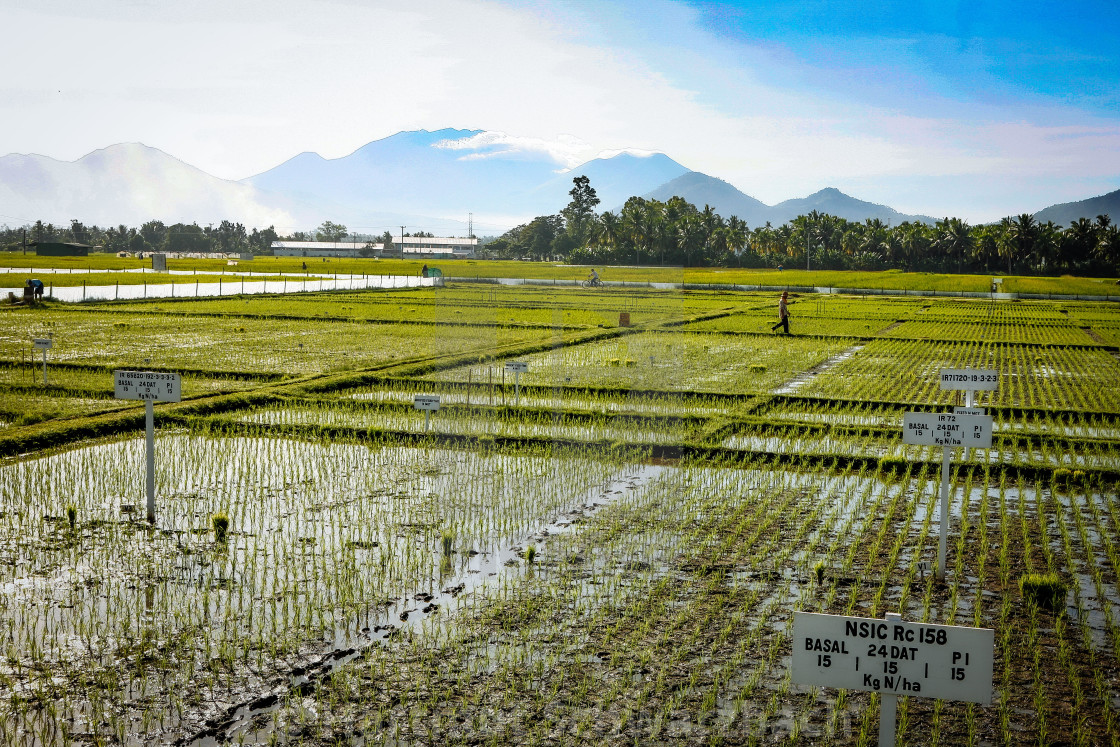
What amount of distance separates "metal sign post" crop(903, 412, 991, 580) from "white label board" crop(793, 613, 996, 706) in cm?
365

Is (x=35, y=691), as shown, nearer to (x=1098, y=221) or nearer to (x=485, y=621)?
(x=485, y=621)

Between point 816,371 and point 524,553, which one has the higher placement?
point 816,371

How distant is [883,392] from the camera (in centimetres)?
1617

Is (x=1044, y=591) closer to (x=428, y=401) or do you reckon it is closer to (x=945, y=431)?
(x=945, y=431)

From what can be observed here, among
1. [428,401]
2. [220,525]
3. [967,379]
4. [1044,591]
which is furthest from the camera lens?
[428,401]

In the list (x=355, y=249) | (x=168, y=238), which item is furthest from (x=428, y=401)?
(x=168, y=238)

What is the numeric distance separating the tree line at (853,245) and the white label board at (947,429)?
69.8m

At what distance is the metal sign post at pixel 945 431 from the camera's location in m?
6.75

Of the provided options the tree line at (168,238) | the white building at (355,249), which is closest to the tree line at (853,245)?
the white building at (355,249)

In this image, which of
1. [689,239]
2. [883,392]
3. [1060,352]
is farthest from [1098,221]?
[883,392]

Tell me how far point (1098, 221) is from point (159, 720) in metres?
84.0

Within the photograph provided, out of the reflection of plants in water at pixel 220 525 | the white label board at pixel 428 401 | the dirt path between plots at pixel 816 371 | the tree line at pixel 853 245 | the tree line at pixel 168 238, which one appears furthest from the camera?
the tree line at pixel 168 238

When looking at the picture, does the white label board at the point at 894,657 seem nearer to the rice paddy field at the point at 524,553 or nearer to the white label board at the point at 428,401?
the rice paddy field at the point at 524,553

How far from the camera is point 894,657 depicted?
3344 mm
